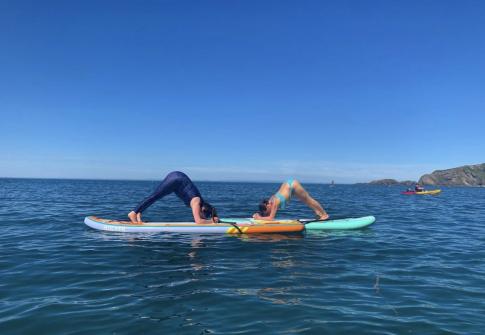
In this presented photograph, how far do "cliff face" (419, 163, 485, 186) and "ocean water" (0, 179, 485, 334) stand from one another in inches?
7694

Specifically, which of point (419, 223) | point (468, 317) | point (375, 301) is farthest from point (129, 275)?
point (419, 223)

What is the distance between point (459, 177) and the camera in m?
181

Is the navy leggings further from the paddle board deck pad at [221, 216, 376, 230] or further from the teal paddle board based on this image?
the teal paddle board

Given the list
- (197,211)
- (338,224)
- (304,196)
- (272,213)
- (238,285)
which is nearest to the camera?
(238,285)

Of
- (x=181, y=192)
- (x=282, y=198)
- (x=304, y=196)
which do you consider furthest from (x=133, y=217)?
(x=304, y=196)

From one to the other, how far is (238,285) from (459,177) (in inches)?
8059

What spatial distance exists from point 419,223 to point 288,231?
8.42 metres

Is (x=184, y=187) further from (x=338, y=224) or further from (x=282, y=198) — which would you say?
(x=338, y=224)

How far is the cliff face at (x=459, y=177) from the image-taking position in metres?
179

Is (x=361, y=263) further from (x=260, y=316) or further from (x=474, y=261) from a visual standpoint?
(x=260, y=316)

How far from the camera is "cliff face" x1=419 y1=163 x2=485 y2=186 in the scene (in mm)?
179250

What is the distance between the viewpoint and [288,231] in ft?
46.3

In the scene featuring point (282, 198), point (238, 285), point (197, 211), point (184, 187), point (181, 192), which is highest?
point (184, 187)

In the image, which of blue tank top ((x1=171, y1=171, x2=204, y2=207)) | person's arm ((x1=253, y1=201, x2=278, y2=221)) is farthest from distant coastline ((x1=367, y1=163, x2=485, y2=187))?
blue tank top ((x1=171, y1=171, x2=204, y2=207))
